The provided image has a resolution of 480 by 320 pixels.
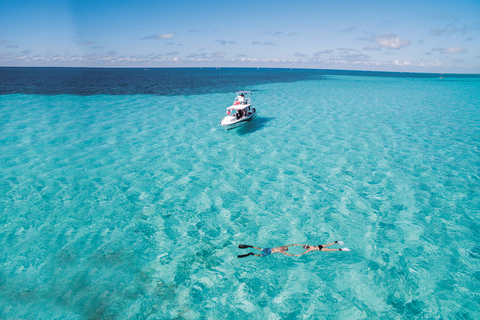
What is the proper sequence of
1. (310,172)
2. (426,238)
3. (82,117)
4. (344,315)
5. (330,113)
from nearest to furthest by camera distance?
(344,315)
(426,238)
(310,172)
(82,117)
(330,113)

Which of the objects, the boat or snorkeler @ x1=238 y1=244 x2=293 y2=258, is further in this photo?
the boat

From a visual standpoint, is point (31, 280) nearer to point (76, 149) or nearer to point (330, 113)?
point (76, 149)

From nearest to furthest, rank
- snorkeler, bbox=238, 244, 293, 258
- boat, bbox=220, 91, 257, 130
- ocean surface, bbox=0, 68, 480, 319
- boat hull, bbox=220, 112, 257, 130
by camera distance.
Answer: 1. ocean surface, bbox=0, 68, 480, 319
2. snorkeler, bbox=238, 244, 293, 258
3. boat hull, bbox=220, 112, 257, 130
4. boat, bbox=220, 91, 257, 130

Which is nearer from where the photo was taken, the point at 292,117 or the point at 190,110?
the point at 292,117

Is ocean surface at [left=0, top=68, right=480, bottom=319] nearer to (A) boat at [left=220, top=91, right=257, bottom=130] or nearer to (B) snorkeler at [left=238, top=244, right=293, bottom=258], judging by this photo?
(B) snorkeler at [left=238, top=244, right=293, bottom=258]

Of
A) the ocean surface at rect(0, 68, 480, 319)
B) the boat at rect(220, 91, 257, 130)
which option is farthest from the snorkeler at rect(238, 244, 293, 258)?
the boat at rect(220, 91, 257, 130)

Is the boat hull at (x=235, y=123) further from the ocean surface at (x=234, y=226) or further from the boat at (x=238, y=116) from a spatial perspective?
the ocean surface at (x=234, y=226)

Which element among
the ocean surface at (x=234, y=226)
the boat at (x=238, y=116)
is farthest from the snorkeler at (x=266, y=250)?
the boat at (x=238, y=116)

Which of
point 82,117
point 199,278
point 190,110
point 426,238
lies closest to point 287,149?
point 426,238
